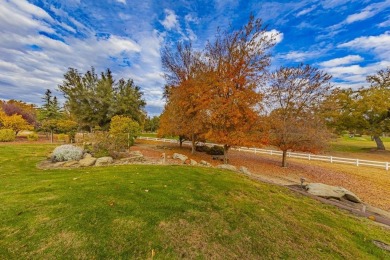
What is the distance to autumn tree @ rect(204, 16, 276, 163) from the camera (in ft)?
37.5

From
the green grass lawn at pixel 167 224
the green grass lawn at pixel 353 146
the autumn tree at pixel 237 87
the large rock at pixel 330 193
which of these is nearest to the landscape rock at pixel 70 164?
the green grass lawn at pixel 167 224

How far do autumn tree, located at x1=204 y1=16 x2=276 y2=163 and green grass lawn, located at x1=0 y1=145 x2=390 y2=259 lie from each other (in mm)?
6386

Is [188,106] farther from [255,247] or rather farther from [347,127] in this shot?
[347,127]

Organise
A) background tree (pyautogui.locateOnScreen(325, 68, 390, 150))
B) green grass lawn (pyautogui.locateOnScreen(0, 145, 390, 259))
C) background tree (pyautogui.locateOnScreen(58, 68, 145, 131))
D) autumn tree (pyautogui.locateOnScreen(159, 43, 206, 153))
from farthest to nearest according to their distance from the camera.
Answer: background tree (pyautogui.locateOnScreen(58, 68, 145, 131)) → background tree (pyautogui.locateOnScreen(325, 68, 390, 150)) → autumn tree (pyautogui.locateOnScreen(159, 43, 206, 153)) → green grass lawn (pyautogui.locateOnScreen(0, 145, 390, 259))

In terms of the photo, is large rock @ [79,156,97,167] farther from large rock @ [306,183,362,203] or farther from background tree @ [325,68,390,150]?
background tree @ [325,68,390,150]

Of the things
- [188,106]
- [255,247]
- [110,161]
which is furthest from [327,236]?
[188,106]

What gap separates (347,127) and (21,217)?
32101 mm

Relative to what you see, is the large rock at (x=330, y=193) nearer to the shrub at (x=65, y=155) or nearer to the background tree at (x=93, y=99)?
the shrub at (x=65, y=155)

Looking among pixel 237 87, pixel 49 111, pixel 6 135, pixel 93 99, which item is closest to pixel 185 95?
pixel 237 87

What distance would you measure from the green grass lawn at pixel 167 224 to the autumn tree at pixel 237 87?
21.0ft

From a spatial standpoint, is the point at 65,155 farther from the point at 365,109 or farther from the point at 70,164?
the point at 365,109

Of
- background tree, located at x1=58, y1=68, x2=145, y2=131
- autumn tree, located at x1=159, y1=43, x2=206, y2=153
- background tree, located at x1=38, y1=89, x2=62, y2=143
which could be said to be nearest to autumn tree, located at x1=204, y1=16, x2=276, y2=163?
autumn tree, located at x1=159, y1=43, x2=206, y2=153

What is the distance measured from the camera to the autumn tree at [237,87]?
11.4 meters

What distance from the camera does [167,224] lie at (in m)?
3.55
